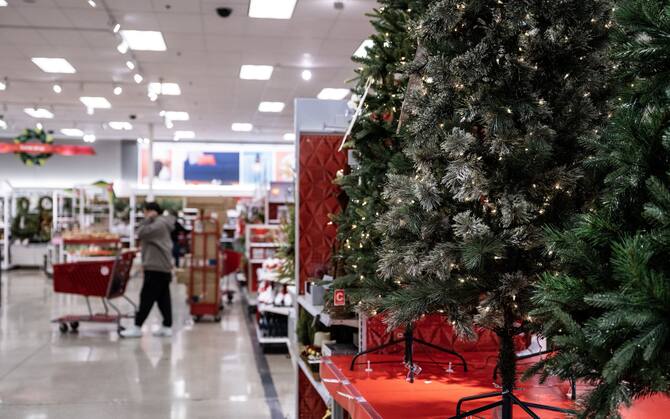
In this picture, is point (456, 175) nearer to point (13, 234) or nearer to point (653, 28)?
point (653, 28)

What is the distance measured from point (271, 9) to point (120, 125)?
11.4 metres

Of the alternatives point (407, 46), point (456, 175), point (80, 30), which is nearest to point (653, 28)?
point (456, 175)

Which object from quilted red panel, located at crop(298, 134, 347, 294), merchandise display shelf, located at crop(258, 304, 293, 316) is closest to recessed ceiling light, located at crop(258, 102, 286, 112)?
merchandise display shelf, located at crop(258, 304, 293, 316)

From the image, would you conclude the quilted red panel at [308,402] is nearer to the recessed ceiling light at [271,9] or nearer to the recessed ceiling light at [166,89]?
the recessed ceiling light at [271,9]

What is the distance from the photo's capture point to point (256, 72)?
12.3 metres

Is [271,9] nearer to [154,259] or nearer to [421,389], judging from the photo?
[154,259]

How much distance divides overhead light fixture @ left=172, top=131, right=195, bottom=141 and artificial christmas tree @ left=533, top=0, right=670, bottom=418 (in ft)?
64.7

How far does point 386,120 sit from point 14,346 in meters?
6.08

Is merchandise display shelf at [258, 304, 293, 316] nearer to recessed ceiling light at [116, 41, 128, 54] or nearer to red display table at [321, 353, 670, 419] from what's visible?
red display table at [321, 353, 670, 419]

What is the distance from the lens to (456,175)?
6.29 ft

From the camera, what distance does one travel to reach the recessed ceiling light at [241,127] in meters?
18.8

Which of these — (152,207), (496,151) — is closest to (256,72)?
(152,207)

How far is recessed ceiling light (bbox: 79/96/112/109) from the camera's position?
14.6m

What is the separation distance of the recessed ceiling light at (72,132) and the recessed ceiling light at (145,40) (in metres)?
10.2
